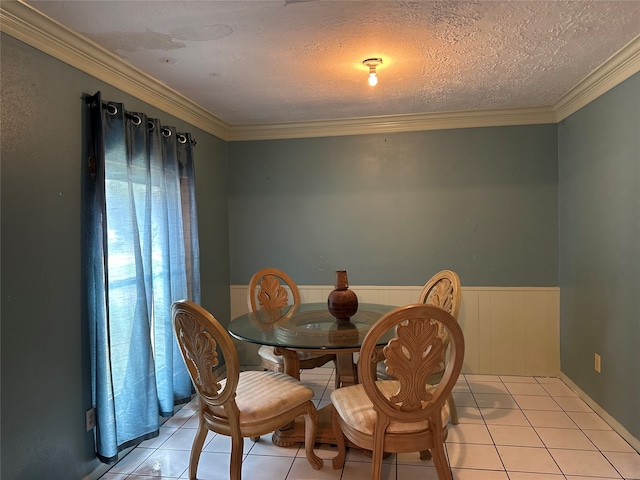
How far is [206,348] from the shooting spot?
1923mm

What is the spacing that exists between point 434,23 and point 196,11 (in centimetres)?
103

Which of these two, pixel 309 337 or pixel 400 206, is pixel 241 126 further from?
pixel 309 337

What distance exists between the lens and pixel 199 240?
11.1ft

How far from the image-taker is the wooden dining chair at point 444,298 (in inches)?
102

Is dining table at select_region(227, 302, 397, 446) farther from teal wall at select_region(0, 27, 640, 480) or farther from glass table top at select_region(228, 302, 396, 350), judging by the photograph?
teal wall at select_region(0, 27, 640, 480)

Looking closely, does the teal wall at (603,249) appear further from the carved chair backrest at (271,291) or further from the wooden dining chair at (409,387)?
the carved chair backrest at (271,291)

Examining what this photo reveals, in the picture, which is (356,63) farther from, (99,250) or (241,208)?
(241,208)

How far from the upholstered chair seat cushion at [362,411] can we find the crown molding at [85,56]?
6.70ft

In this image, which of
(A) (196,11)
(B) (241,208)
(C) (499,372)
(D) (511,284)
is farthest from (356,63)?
(C) (499,372)

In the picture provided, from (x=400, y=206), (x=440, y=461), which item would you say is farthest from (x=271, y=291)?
(x=440, y=461)

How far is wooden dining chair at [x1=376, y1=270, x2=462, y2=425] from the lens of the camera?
8.47 feet

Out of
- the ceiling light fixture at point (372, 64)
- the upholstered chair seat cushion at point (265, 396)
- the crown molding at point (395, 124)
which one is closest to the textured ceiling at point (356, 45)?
the ceiling light fixture at point (372, 64)

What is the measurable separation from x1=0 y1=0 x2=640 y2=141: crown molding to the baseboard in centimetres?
200

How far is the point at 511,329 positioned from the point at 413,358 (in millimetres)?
2206
